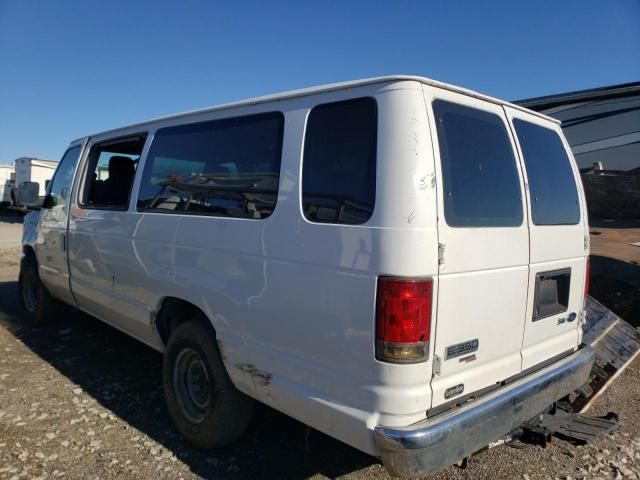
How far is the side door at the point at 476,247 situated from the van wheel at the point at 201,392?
1.36 metres

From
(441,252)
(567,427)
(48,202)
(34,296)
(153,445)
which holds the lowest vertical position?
(153,445)

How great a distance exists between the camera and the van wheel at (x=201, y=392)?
3.09 m

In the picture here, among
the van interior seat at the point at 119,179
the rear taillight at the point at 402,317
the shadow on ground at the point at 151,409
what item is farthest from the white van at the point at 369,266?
the van interior seat at the point at 119,179

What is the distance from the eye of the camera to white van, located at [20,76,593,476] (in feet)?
7.27

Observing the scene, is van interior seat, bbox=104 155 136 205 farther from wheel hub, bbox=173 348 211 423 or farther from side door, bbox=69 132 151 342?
wheel hub, bbox=173 348 211 423

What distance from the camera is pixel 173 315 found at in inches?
141

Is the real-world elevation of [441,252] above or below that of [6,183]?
below

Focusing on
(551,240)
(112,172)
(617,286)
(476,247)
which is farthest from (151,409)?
(617,286)

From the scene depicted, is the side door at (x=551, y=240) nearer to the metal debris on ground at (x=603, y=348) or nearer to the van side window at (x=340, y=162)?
the metal debris on ground at (x=603, y=348)

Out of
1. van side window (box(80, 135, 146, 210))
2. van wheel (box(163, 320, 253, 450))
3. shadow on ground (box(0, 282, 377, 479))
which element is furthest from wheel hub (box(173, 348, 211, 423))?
van side window (box(80, 135, 146, 210))

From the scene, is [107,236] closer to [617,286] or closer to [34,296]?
[34,296]

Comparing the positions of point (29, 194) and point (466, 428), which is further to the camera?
point (29, 194)

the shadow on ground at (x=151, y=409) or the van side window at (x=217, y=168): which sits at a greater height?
the van side window at (x=217, y=168)

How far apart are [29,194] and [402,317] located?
4970mm
